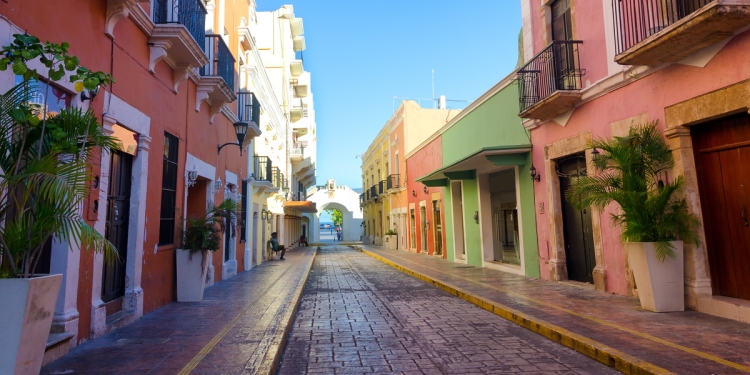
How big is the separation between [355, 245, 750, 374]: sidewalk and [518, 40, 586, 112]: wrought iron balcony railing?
12.8 ft

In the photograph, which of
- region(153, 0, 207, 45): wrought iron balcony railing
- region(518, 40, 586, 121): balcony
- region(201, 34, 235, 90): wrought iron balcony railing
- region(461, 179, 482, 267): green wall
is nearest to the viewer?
region(153, 0, 207, 45): wrought iron balcony railing

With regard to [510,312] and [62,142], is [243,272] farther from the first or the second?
[62,142]

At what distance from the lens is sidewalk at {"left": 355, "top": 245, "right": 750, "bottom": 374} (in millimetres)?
4004

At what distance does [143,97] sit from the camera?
257 inches

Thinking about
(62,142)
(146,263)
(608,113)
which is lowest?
(146,263)

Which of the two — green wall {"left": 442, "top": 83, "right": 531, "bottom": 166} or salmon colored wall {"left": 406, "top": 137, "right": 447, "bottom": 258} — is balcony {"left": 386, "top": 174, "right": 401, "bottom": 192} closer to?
salmon colored wall {"left": 406, "top": 137, "right": 447, "bottom": 258}

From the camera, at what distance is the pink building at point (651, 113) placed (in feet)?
18.6

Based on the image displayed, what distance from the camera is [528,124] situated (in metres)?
10.7

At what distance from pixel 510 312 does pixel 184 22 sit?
7075 mm

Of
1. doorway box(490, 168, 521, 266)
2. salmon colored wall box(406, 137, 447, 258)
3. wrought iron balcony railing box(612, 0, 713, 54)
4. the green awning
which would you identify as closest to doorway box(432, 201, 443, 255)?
salmon colored wall box(406, 137, 447, 258)

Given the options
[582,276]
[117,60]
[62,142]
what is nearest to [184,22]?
[117,60]

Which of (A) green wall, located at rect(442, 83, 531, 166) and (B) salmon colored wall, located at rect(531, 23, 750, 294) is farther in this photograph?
(A) green wall, located at rect(442, 83, 531, 166)

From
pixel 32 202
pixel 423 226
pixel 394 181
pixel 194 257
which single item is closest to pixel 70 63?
pixel 32 202

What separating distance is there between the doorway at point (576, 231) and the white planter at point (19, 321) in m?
8.56
